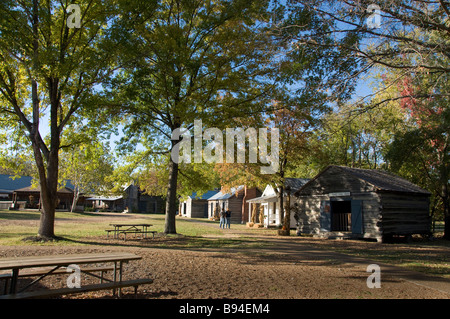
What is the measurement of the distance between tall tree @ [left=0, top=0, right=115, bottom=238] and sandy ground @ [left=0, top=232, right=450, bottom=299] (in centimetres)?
498

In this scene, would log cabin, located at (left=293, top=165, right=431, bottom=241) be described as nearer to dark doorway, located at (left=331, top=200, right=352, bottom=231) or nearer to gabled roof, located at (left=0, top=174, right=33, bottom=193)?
dark doorway, located at (left=331, top=200, right=352, bottom=231)

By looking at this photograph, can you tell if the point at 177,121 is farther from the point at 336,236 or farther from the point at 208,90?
the point at 336,236

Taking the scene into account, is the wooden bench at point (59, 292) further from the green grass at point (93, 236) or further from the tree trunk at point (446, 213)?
the tree trunk at point (446, 213)

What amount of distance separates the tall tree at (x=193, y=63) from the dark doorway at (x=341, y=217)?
11275mm

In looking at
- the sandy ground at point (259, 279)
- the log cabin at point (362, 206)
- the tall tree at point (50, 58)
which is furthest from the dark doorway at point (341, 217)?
the tall tree at point (50, 58)

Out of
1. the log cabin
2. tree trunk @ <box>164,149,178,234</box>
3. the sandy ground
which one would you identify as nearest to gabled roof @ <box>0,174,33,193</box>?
tree trunk @ <box>164,149,178,234</box>

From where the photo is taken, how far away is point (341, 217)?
23719 millimetres

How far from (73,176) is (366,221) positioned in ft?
116

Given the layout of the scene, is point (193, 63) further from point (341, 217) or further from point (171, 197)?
point (341, 217)

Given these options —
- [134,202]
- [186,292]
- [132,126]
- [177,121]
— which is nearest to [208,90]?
[177,121]

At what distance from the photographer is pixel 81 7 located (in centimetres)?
1371

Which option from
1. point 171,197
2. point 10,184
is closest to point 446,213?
point 171,197

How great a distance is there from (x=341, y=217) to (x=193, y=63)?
52.2 ft

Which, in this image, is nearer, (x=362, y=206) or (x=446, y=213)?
(x=362, y=206)
